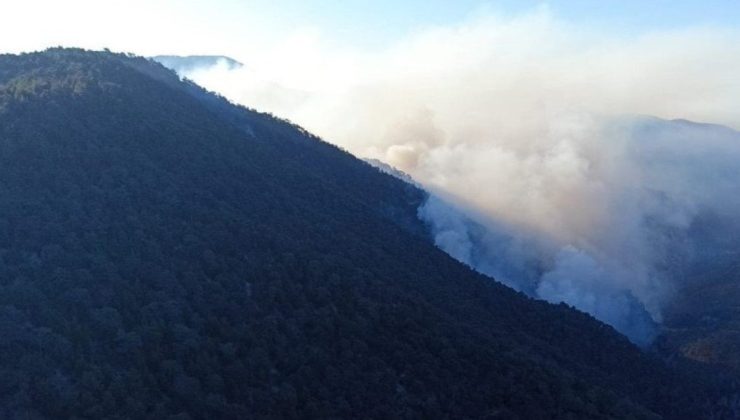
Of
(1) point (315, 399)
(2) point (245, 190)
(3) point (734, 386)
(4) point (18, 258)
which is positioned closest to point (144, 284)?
(4) point (18, 258)

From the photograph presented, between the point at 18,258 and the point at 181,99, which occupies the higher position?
the point at 181,99

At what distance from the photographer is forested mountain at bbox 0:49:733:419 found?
2788 inches

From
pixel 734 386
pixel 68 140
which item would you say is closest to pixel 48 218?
pixel 68 140

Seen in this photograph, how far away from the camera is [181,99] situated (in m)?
143

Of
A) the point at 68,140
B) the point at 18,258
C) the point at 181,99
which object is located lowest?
the point at 18,258

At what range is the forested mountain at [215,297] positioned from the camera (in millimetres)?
70812

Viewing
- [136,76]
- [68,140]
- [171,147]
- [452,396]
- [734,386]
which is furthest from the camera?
[734,386]

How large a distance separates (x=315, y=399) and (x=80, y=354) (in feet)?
67.9

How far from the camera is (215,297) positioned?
84125mm

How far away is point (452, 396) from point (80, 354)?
35.8 metres

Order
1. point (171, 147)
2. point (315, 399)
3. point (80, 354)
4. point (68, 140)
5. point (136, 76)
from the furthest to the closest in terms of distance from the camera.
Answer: point (136, 76) → point (171, 147) → point (68, 140) → point (315, 399) → point (80, 354)

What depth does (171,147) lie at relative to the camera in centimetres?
11819

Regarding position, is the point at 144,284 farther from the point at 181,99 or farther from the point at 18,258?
the point at 181,99

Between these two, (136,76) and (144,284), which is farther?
(136,76)
